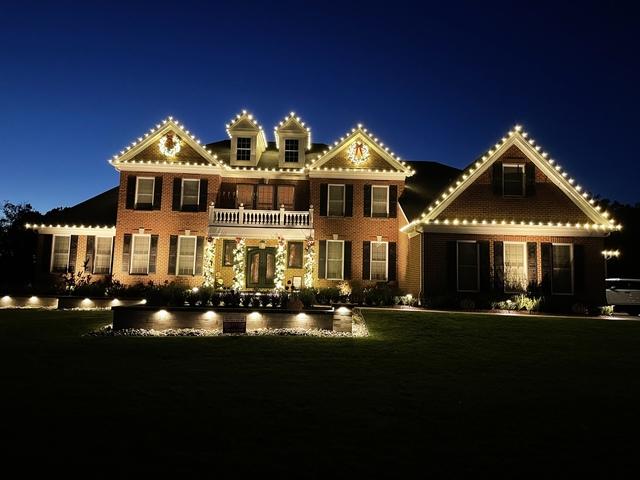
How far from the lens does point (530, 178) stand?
1989 cm

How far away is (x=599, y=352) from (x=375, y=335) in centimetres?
502

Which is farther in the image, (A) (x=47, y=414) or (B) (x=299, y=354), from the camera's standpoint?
(B) (x=299, y=354)

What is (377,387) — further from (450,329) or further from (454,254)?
(454,254)

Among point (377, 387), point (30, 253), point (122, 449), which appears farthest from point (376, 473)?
point (30, 253)

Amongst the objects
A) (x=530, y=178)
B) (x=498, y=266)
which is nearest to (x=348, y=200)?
(x=498, y=266)

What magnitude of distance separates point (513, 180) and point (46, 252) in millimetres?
21503

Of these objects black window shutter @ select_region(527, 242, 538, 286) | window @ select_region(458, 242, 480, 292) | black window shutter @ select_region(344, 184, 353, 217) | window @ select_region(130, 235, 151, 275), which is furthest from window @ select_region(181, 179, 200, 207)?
black window shutter @ select_region(527, 242, 538, 286)

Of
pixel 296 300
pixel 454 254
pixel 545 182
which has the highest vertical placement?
pixel 545 182

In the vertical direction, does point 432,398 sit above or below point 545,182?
below

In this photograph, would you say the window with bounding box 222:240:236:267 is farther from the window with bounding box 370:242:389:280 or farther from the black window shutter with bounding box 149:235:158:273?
the window with bounding box 370:242:389:280

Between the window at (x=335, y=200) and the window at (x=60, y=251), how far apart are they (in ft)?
41.2

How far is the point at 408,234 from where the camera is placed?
2128 centimetres

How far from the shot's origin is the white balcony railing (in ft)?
69.6

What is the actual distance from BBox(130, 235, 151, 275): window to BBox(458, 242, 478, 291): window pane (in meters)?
14.0
